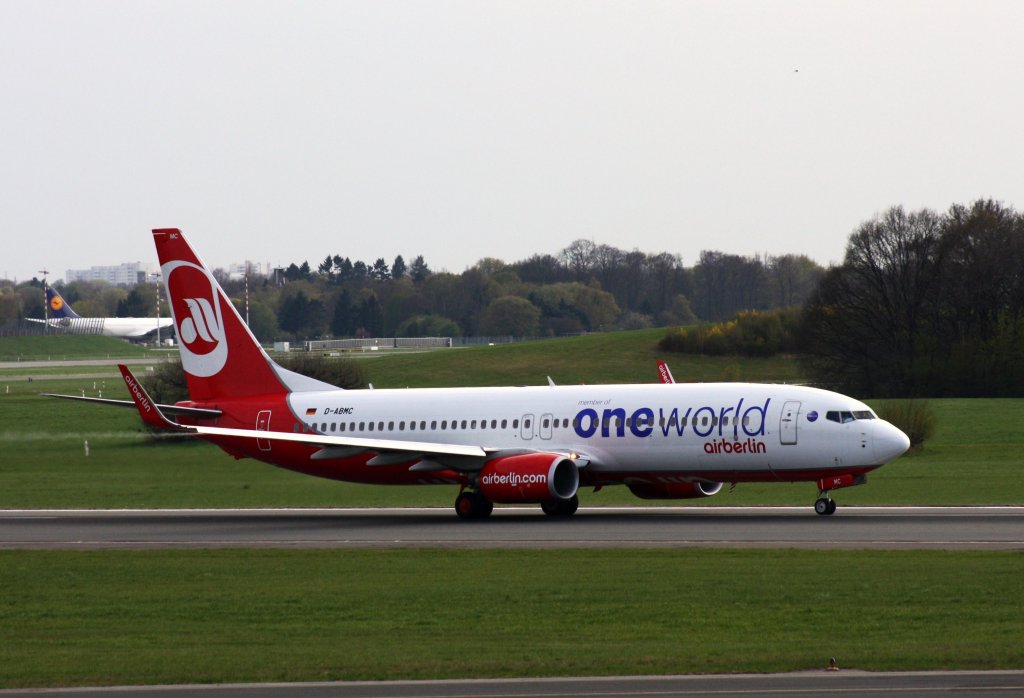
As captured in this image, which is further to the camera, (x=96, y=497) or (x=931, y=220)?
(x=931, y=220)

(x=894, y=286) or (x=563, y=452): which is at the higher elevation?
(x=894, y=286)

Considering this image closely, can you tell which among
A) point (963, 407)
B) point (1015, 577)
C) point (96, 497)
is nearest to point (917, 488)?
point (1015, 577)

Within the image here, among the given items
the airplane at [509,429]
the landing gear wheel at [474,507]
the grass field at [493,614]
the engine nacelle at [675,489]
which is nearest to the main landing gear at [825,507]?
the airplane at [509,429]

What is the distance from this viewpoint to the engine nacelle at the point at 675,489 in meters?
41.6

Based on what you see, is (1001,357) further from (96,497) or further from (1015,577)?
(1015,577)

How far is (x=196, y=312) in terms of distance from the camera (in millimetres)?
49094

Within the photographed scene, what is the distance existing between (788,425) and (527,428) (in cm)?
763

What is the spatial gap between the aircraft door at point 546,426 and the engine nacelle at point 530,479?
4.28 feet

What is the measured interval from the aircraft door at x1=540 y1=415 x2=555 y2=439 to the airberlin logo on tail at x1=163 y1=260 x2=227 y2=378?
12006 mm

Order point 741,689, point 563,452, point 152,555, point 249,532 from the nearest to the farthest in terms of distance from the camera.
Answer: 1. point 741,689
2. point 152,555
3. point 249,532
4. point 563,452

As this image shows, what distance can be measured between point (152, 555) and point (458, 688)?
1725 centimetres

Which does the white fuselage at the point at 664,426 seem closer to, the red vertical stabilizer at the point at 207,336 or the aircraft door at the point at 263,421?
the aircraft door at the point at 263,421

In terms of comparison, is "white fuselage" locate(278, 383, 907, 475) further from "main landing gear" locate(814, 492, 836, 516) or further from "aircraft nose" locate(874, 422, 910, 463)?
"main landing gear" locate(814, 492, 836, 516)

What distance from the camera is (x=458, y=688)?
16859mm
